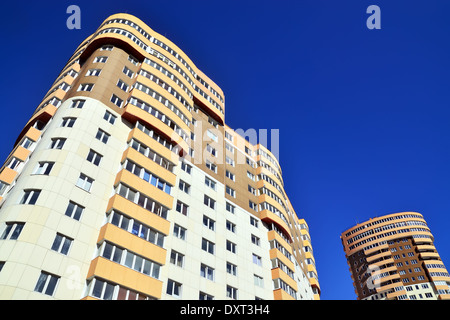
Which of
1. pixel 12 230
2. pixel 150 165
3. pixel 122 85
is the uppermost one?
pixel 122 85

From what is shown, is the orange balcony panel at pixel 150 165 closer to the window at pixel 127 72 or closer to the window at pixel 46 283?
the window at pixel 127 72

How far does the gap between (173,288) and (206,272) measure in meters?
5.57

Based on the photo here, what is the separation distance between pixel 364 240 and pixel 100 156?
135718 millimetres

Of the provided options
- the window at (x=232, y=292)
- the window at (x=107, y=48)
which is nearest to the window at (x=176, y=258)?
the window at (x=232, y=292)

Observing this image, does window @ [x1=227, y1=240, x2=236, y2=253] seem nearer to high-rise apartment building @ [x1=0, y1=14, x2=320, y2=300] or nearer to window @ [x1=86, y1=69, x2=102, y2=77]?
high-rise apartment building @ [x1=0, y1=14, x2=320, y2=300]

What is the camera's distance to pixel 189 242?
35.8 metres

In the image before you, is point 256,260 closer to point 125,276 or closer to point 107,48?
point 125,276

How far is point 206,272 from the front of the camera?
3572cm

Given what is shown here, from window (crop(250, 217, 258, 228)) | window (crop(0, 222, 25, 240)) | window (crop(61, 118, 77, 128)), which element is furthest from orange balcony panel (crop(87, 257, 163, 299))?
window (crop(250, 217, 258, 228))

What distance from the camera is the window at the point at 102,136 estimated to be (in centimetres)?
3434

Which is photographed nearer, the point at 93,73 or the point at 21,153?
the point at 21,153

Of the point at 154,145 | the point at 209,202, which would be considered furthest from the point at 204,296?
the point at 154,145

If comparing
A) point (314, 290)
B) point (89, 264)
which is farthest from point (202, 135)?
point (314, 290)
